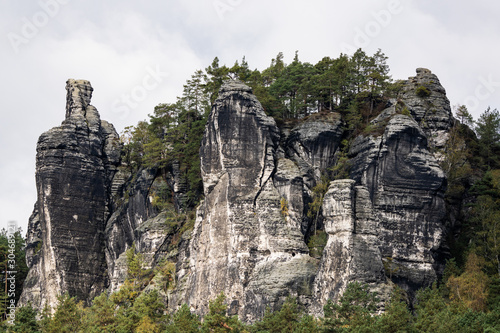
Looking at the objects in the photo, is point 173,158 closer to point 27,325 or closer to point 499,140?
point 27,325

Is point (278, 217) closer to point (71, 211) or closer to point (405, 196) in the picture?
point (405, 196)

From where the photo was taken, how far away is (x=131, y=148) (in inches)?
2945

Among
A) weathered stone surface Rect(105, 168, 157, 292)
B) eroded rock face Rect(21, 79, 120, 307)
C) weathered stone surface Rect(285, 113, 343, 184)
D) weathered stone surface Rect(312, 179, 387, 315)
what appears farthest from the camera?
eroded rock face Rect(21, 79, 120, 307)

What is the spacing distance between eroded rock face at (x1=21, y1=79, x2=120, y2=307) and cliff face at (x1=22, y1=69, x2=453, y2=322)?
15cm

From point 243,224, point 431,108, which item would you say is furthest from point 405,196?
point 431,108

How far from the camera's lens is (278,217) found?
2206 inches

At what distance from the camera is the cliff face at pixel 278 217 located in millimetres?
52375

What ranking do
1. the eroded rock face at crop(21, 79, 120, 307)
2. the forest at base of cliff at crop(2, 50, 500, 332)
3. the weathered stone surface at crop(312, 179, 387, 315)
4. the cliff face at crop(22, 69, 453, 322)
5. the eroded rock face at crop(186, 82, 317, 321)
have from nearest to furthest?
the forest at base of cliff at crop(2, 50, 500, 332) < the weathered stone surface at crop(312, 179, 387, 315) < the cliff face at crop(22, 69, 453, 322) < the eroded rock face at crop(186, 82, 317, 321) < the eroded rock face at crop(21, 79, 120, 307)

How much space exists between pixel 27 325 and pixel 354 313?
67.3 ft

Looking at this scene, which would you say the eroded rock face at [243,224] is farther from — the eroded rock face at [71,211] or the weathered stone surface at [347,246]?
the eroded rock face at [71,211]

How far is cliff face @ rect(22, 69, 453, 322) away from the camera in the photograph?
52.4 metres

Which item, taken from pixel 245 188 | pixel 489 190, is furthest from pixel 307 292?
pixel 489 190

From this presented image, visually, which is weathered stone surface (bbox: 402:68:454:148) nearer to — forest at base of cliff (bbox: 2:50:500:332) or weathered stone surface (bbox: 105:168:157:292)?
forest at base of cliff (bbox: 2:50:500:332)

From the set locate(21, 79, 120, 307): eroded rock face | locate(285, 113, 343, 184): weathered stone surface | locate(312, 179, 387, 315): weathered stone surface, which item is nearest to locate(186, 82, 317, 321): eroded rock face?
locate(312, 179, 387, 315): weathered stone surface
